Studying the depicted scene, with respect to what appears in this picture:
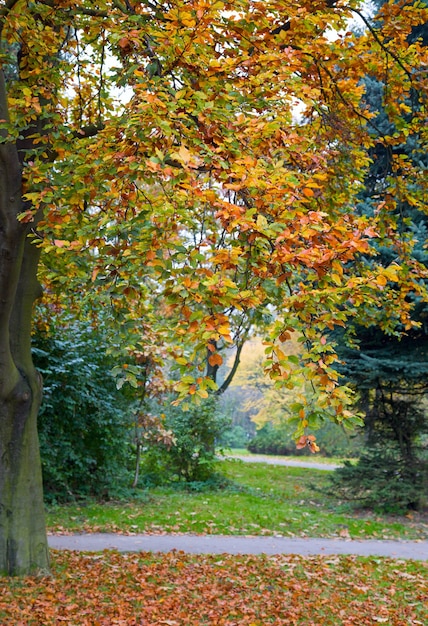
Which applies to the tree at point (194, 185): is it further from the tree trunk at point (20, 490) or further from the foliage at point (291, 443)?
the foliage at point (291, 443)

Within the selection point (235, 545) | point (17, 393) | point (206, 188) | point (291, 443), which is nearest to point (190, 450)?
point (235, 545)

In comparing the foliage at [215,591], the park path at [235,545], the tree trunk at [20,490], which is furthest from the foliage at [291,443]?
the tree trunk at [20,490]

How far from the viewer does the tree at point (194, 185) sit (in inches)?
131

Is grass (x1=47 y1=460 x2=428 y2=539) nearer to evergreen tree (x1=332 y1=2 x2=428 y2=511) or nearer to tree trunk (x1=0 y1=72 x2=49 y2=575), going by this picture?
evergreen tree (x1=332 y1=2 x2=428 y2=511)

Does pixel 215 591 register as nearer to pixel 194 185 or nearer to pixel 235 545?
pixel 235 545

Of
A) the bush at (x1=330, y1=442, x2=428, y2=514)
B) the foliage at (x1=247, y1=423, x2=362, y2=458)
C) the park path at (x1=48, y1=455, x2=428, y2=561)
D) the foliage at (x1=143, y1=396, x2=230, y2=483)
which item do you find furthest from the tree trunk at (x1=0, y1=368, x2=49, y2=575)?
the foliage at (x1=247, y1=423, x2=362, y2=458)

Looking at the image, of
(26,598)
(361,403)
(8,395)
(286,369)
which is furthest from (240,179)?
(361,403)

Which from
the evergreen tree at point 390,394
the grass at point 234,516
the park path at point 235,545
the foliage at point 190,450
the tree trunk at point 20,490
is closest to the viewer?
the tree trunk at point 20,490

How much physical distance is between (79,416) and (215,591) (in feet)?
19.1

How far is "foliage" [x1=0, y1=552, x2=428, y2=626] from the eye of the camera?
5027 millimetres

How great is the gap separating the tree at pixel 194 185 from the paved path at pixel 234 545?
71.8 inches

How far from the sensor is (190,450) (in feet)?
44.3

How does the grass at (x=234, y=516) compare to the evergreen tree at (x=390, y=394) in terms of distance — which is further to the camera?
the evergreen tree at (x=390, y=394)

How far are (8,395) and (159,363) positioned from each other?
5.00 m
